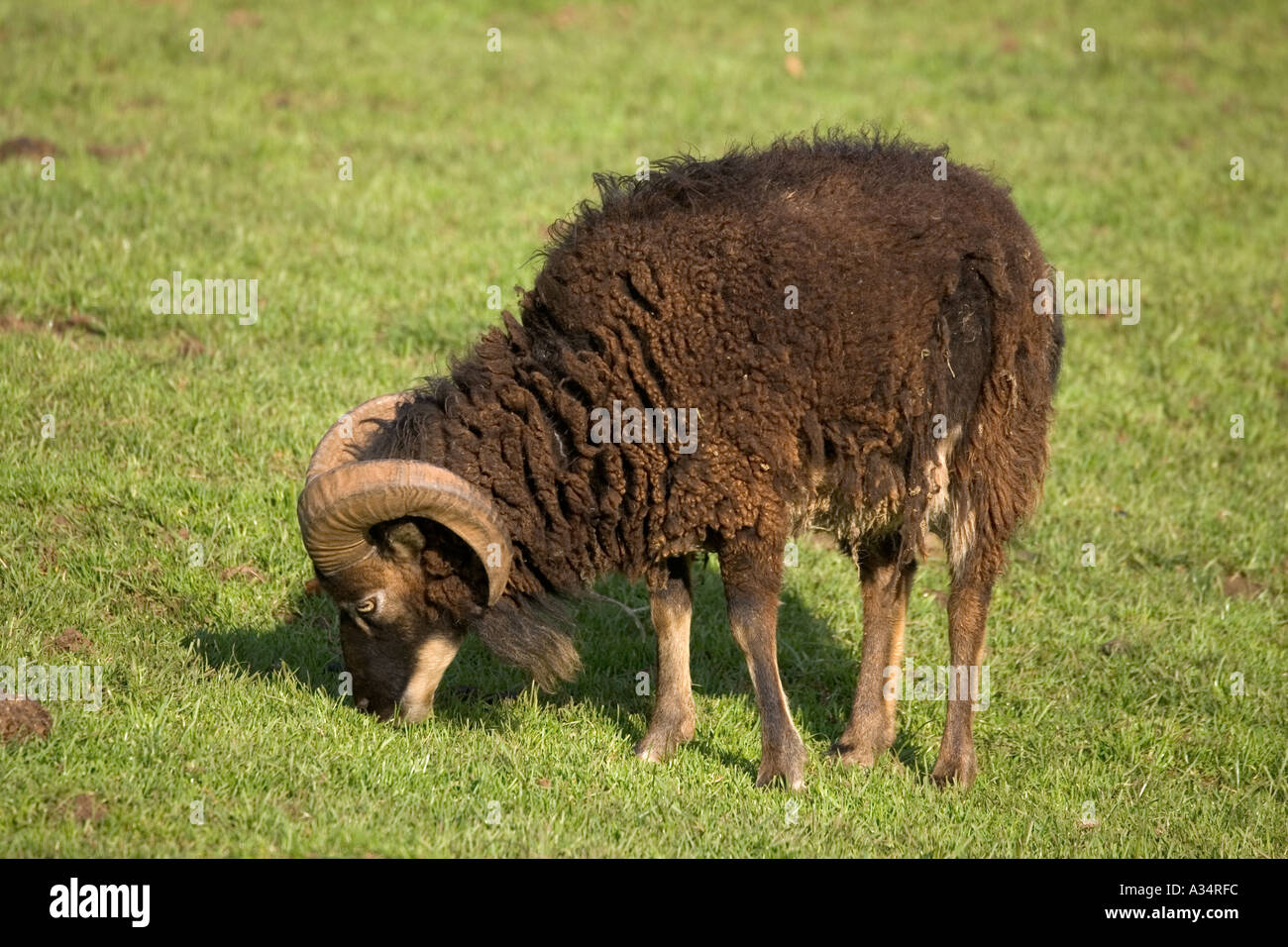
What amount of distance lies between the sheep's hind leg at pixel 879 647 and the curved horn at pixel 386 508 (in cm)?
239

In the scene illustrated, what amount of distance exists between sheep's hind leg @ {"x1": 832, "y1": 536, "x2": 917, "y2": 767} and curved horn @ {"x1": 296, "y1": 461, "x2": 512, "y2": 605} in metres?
2.39

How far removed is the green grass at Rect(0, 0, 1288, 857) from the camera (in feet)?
23.1

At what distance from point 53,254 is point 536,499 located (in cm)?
681

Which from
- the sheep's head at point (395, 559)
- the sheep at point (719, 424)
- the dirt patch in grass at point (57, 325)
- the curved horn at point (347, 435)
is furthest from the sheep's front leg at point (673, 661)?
the dirt patch in grass at point (57, 325)

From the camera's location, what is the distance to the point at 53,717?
6.89 metres

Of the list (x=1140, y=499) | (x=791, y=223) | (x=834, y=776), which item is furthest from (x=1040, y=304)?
(x=1140, y=499)

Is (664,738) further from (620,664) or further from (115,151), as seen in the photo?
(115,151)

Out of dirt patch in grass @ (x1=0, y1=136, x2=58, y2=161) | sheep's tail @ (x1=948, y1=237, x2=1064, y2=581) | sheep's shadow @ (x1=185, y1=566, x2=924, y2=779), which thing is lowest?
sheep's shadow @ (x1=185, y1=566, x2=924, y2=779)

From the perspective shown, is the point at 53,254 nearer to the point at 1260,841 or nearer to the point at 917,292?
the point at 917,292

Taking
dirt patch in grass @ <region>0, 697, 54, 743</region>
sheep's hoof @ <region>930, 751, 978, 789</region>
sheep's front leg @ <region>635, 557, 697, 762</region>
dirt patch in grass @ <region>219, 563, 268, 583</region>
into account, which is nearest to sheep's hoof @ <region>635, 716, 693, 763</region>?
sheep's front leg @ <region>635, 557, 697, 762</region>

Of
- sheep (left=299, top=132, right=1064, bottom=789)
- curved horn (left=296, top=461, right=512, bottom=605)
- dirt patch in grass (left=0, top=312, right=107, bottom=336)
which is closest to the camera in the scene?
curved horn (left=296, top=461, right=512, bottom=605)

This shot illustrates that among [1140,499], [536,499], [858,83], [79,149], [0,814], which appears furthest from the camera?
[858,83]

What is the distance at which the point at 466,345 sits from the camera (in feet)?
38.7

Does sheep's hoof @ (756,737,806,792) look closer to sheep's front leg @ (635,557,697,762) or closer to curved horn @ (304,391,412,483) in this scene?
sheep's front leg @ (635,557,697,762)
